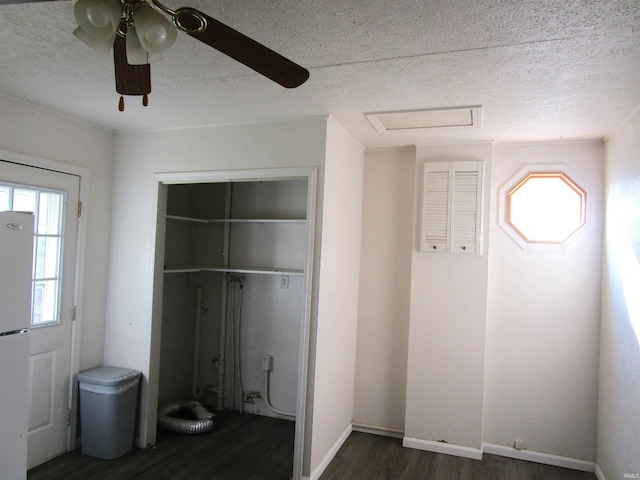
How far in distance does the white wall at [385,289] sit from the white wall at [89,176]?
83.7 inches

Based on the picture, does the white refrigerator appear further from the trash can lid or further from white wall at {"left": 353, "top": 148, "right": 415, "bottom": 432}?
white wall at {"left": 353, "top": 148, "right": 415, "bottom": 432}

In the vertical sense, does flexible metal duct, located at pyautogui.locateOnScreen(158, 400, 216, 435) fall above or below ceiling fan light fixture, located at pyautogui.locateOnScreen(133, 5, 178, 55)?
below

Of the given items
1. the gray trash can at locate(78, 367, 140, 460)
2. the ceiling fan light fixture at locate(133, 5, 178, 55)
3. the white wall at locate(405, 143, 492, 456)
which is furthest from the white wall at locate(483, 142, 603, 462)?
the ceiling fan light fixture at locate(133, 5, 178, 55)

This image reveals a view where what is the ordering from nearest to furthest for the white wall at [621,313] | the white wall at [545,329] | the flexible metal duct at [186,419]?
the white wall at [621,313] < the white wall at [545,329] < the flexible metal duct at [186,419]

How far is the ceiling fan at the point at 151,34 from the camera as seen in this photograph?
Result: 48.1 inches

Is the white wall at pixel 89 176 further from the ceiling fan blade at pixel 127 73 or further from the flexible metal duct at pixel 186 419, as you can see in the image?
the ceiling fan blade at pixel 127 73

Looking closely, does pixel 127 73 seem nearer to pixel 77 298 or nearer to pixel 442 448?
pixel 77 298

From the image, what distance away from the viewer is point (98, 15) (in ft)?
4.05

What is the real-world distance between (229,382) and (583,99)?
362 centimetres

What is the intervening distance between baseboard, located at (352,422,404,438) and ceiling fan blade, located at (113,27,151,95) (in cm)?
326

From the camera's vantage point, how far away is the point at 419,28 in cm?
173

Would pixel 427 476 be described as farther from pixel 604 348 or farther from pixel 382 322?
pixel 604 348

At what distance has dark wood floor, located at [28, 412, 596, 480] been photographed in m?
2.97

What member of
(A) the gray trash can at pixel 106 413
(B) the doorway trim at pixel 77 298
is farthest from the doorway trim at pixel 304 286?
(B) the doorway trim at pixel 77 298
